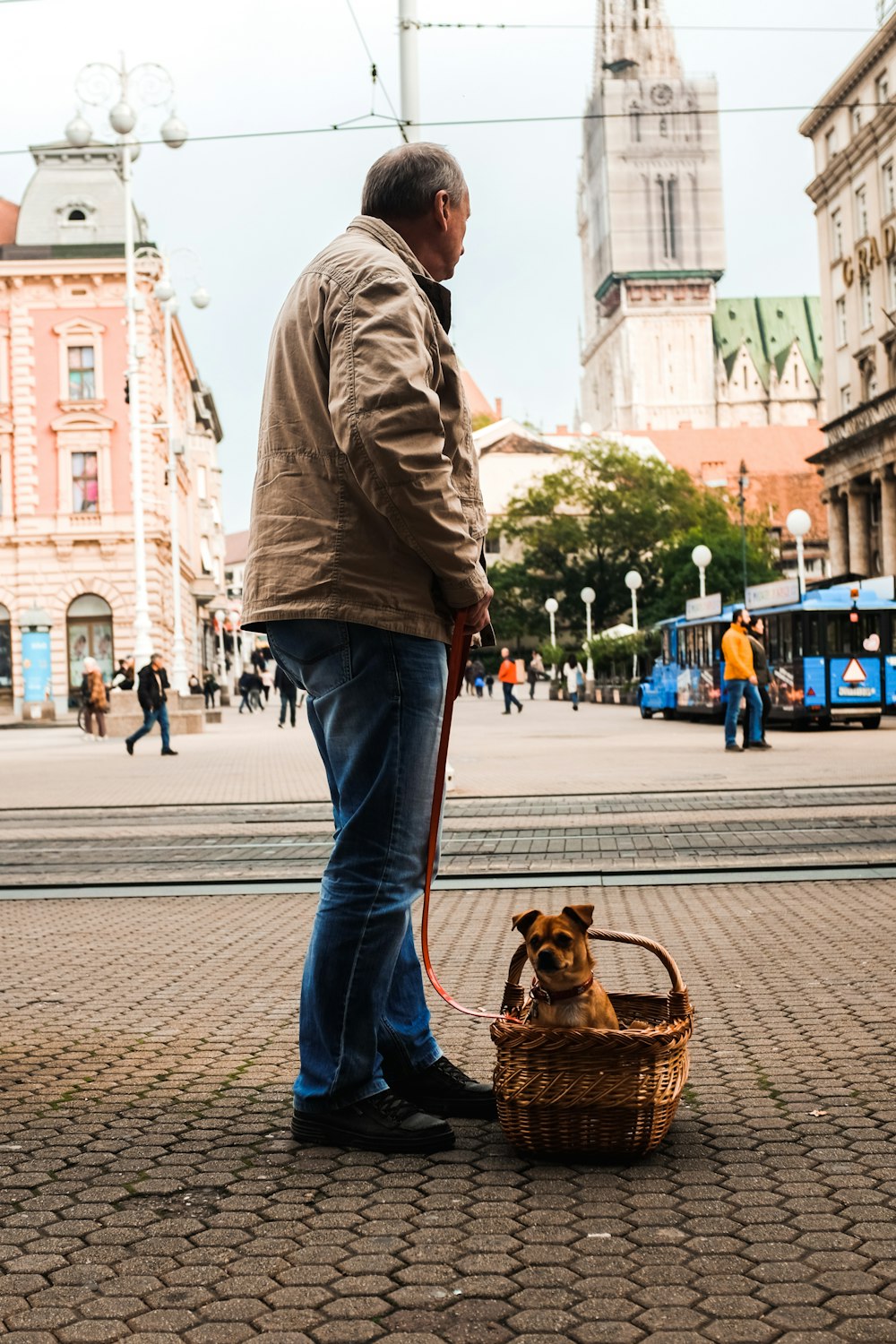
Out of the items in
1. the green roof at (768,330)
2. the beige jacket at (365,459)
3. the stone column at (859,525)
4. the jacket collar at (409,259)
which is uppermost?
the green roof at (768,330)

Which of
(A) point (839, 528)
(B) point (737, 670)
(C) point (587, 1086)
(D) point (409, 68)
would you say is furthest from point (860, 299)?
(C) point (587, 1086)

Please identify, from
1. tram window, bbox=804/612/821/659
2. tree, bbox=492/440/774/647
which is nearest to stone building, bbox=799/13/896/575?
tree, bbox=492/440/774/647

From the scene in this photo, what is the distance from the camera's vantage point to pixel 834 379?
72.4m

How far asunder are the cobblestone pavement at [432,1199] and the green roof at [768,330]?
14484 centimetres

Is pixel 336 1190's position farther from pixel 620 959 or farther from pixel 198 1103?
pixel 620 959

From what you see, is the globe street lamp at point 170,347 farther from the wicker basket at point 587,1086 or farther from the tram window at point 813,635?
the wicker basket at point 587,1086

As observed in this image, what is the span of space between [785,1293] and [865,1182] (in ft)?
2.10

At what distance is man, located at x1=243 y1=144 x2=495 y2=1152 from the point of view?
343 centimetres

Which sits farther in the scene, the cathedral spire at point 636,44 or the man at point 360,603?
the cathedral spire at point 636,44

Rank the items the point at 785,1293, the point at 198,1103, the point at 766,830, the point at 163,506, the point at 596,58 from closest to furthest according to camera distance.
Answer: the point at 785,1293
the point at 198,1103
the point at 766,830
the point at 163,506
the point at 596,58

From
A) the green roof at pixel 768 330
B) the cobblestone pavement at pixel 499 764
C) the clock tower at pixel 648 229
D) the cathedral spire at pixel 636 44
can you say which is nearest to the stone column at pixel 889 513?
the cobblestone pavement at pixel 499 764

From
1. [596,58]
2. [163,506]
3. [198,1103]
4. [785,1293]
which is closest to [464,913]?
[198,1103]

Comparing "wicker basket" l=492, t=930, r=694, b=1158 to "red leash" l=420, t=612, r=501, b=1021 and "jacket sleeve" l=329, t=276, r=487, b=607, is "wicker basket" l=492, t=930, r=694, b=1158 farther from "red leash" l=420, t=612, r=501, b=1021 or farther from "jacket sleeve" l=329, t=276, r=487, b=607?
"jacket sleeve" l=329, t=276, r=487, b=607

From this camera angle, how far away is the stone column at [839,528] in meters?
71.2
